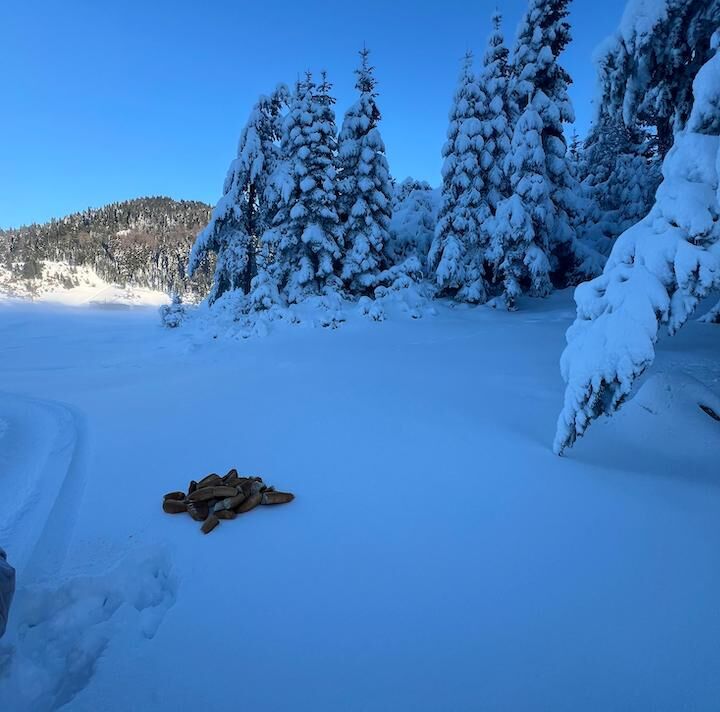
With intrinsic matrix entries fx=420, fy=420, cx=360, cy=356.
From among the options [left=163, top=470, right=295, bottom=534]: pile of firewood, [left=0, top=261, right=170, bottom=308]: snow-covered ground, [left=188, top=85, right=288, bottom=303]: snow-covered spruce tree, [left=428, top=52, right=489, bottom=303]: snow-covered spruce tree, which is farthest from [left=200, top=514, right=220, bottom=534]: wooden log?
[left=0, top=261, right=170, bottom=308]: snow-covered ground

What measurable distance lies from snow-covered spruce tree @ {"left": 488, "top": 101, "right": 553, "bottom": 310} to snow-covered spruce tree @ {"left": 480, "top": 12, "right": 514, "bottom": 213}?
138 cm

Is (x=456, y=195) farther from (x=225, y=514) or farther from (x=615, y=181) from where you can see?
(x=225, y=514)

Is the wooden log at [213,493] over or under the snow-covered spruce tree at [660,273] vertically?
under

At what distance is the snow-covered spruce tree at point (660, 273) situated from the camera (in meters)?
3.81

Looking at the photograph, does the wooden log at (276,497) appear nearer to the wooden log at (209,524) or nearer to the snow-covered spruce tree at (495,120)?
the wooden log at (209,524)

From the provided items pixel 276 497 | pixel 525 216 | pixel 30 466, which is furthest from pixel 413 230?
pixel 276 497

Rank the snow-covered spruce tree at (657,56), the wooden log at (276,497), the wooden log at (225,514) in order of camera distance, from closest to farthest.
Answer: the wooden log at (225,514) < the wooden log at (276,497) < the snow-covered spruce tree at (657,56)

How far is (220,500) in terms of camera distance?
15.1 feet

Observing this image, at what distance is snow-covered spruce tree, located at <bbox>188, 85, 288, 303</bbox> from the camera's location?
18141 millimetres

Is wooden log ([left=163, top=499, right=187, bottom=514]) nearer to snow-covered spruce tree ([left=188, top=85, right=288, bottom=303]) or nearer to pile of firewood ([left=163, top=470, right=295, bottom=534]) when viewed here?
pile of firewood ([left=163, top=470, right=295, bottom=534])

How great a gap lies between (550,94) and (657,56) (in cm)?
1202

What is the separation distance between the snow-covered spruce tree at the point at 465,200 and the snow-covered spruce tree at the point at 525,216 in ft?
4.04

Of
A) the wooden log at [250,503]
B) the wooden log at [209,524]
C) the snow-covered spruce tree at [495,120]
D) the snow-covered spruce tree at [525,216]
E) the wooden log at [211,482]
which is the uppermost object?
the snow-covered spruce tree at [495,120]

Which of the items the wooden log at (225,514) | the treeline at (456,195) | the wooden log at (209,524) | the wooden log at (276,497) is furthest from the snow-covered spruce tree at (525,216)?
the wooden log at (209,524)
